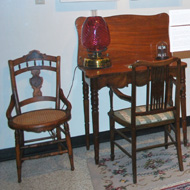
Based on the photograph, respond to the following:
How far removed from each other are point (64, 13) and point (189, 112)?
1.68 m

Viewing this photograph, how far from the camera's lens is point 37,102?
2.64 meters

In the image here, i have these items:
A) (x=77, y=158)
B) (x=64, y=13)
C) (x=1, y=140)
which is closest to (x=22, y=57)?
(x=64, y=13)

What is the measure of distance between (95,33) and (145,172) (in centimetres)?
117

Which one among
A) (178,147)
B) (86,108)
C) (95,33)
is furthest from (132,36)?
(178,147)

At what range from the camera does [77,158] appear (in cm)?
259

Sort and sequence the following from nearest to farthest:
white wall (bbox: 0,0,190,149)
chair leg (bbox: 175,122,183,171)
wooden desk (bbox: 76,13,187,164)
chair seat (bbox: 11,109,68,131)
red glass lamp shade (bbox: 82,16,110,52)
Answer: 1. chair seat (bbox: 11,109,68,131)
2. chair leg (bbox: 175,122,183,171)
3. red glass lamp shade (bbox: 82,16,110,52)
4. white wall (bbox: 0,0,190,149)
5. wooden desk (bbox: 76,13,187,164)

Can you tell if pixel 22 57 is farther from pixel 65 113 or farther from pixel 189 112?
pixel 189 112

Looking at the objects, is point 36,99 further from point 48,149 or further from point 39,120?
point 48,149

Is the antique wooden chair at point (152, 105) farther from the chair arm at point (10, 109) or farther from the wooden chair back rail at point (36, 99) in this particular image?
the chair arm at point (10, 109)

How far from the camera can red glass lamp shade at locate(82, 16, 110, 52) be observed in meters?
2.31

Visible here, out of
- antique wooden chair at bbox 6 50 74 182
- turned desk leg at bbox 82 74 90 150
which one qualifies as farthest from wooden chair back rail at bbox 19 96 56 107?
turned desk leg at bbox 82 74 90 150

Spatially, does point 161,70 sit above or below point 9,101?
above

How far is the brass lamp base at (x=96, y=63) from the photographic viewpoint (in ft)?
7.66

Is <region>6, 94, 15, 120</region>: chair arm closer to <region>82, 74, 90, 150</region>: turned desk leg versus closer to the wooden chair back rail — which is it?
the wooden chair back rail
